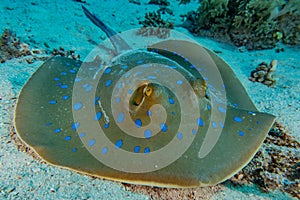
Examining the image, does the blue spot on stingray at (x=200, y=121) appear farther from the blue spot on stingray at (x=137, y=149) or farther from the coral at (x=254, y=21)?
the coral at (x=254, y=21)

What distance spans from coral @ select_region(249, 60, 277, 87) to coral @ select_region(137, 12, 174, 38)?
9.46ft

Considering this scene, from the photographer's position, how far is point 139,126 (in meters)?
2.39

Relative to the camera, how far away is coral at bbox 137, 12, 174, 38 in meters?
7.49

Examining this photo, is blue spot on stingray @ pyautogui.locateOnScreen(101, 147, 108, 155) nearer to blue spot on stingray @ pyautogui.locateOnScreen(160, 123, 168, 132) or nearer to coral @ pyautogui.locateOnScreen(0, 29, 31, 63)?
blue spot on stingray @ pyautogui.locateOnScreen(160, 123, 168, 132)

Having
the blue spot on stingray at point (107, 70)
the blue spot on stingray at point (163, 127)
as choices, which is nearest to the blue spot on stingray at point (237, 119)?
the blue spot on stingray at point (163, 127)

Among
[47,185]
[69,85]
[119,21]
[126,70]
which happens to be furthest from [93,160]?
[119,21]

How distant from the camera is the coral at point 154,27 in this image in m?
Result: 7.49

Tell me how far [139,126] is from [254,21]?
20.4 ft

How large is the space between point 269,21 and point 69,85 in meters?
6.13

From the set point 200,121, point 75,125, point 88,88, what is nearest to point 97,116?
point 75,125

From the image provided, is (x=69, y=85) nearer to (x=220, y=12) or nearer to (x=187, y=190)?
(x=187, y=190)

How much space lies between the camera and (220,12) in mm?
7285

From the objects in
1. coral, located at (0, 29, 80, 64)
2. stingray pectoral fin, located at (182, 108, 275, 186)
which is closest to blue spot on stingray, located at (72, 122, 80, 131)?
stingray pectoral fin, located at (182, 108, 275, 186)

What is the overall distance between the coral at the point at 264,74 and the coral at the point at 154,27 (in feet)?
9.46
